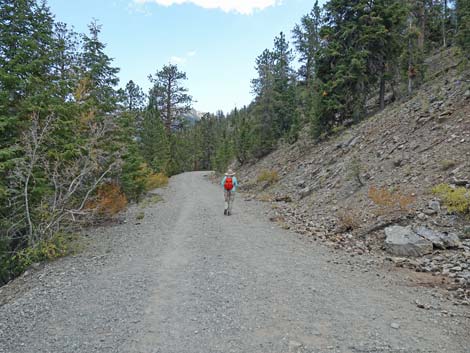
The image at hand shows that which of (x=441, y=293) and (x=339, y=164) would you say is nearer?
(x=441, y=293)

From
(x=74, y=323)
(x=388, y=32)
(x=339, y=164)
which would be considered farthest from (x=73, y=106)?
(x=388, y=32)

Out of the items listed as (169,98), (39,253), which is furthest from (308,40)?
(39,253)

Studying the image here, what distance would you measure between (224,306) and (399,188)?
7.44 meters

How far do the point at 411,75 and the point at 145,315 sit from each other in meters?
20.5

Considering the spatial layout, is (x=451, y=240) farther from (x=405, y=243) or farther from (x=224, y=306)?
(x=224, y=306)

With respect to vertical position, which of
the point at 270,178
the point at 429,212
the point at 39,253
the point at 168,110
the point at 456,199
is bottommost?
the point at 39,253

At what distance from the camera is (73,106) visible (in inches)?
463

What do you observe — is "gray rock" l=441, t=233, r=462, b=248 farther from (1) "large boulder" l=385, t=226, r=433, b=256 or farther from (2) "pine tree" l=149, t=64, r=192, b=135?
(2) "pine tree" l=149, t=64, r=192, b=135

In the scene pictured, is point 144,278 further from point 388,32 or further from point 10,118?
point 388,32

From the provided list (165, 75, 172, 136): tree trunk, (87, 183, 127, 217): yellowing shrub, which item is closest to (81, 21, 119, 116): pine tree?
(87, 183, 127, 217): yellowing shrub

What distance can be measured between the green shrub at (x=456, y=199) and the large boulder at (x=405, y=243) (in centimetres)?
115

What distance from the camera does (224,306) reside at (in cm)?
500

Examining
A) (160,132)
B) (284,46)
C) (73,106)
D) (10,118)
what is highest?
(284,46)

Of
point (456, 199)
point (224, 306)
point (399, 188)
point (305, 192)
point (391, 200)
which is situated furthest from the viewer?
point (305, 192)
